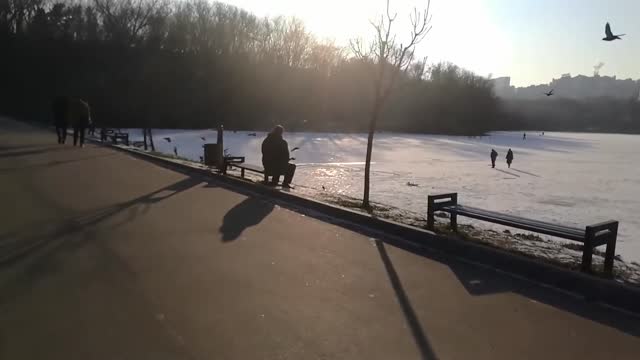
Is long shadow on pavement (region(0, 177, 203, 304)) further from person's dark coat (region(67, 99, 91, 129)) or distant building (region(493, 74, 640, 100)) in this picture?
distant building (region(493, 74, 640, 100))

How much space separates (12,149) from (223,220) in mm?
11906

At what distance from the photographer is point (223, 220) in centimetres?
802

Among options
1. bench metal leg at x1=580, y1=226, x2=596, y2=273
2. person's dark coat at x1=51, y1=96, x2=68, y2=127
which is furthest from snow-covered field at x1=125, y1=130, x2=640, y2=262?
person's dark coat at x1=51, y1=96, x2=68, y2=127

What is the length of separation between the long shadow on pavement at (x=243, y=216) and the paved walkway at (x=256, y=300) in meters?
0.07

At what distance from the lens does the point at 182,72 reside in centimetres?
7031

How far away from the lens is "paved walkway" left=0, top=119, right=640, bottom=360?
147 inches

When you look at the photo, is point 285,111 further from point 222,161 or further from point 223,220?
point 223,220

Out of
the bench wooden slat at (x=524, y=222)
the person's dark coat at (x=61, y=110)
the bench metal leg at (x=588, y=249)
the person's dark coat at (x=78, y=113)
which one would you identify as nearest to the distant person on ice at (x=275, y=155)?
the bench wooden slat at (x=524, y=222)

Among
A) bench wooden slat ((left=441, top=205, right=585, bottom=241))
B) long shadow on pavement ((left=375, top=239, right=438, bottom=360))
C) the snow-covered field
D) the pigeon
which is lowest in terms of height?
the snow-covered field

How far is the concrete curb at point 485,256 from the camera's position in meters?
4.87

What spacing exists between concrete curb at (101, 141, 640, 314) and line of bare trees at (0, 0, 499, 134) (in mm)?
41706

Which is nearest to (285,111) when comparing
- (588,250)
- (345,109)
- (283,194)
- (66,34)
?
(345,109)

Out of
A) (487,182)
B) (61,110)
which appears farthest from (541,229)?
(487,182)

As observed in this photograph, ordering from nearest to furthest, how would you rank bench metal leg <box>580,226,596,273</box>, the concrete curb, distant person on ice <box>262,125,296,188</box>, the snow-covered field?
1. the concrete curb
2. bench metal leg <box>580,226,596,273</box>
3. distant person on ice <box>262,125,296,188</box>
4. the snow-covered field
